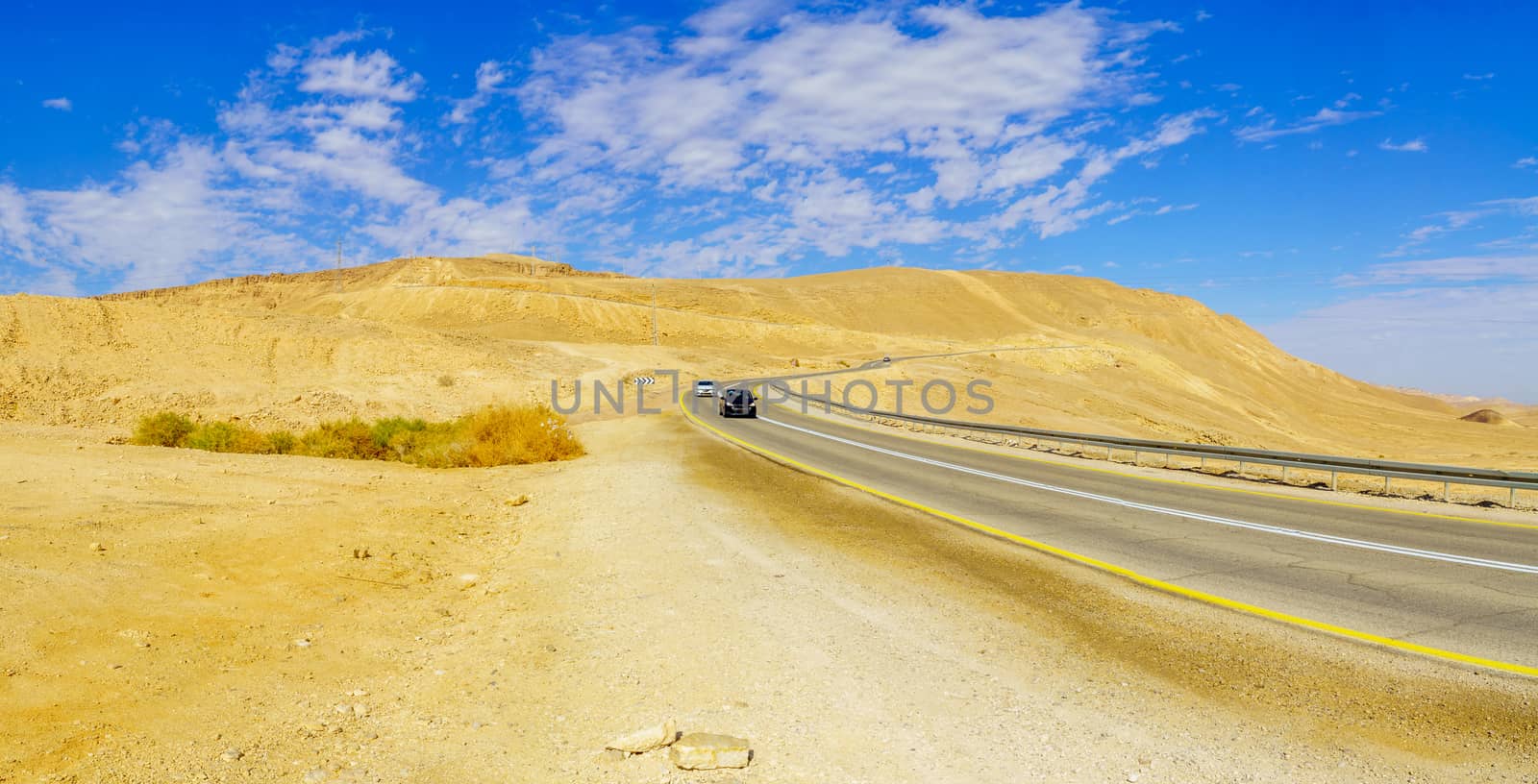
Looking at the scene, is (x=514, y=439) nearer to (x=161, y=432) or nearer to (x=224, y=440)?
(x=224, y=440)

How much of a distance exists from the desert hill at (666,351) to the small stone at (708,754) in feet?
107

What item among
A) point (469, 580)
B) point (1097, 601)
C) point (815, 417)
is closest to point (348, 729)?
point (469, 580)

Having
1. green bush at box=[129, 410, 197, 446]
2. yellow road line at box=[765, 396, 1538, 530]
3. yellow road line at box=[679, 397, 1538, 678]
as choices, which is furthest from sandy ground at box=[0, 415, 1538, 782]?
green bush at box=[129, 410, 197, 446]

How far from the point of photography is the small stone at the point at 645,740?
4793mm

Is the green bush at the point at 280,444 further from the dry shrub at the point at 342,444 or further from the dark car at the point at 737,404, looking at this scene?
the dark car at the point at 737,404

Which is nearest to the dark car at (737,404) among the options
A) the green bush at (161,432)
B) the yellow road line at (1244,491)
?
the yellow road line at (1244,491)

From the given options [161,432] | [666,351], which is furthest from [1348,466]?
[666,351]

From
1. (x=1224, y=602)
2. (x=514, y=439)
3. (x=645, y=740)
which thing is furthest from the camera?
(x=514, y=439)

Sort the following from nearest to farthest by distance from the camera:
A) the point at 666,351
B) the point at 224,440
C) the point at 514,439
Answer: the point at 224,440
the point at 514,439
the point at 666,351

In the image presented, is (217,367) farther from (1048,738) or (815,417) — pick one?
(1048,738)

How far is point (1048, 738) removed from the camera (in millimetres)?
4859

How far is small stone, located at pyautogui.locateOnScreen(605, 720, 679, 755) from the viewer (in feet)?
15.7

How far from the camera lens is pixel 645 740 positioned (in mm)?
4812

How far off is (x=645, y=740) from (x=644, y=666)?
A: 1410mm
